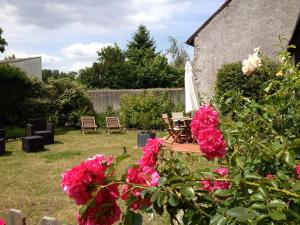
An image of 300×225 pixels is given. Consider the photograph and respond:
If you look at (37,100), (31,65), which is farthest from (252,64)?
(31,65)

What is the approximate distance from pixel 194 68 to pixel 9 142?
366 inches

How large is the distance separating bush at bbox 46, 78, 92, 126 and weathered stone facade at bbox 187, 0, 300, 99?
5580 millimetres

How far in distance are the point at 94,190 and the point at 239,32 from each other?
57.7ft

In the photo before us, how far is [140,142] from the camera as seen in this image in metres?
12.8

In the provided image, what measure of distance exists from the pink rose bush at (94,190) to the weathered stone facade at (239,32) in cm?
1558

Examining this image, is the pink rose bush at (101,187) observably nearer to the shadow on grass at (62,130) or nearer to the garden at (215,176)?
the garden at (215,176)

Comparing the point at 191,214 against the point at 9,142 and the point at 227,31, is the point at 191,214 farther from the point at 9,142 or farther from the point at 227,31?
the point at 227,31

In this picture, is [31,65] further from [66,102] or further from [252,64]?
[252,64]

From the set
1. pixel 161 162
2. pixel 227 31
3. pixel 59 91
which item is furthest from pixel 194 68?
pixel 161 162

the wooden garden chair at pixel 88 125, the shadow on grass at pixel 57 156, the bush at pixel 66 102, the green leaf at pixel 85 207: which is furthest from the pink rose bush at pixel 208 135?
the bush at pixel 66 102

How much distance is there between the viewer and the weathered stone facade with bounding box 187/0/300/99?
56.2 feet

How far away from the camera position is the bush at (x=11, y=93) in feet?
59.5

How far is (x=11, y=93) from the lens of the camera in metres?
18.4

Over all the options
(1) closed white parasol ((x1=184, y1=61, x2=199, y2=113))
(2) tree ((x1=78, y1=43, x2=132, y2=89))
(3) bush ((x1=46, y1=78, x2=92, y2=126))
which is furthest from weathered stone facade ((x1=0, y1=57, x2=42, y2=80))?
(1) closed white parasol ((x1=184, y1=61, x2=199, y2=113))
